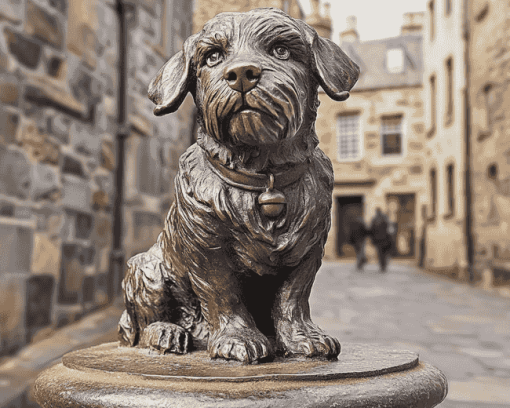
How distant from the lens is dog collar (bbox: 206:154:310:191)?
141 centimetres

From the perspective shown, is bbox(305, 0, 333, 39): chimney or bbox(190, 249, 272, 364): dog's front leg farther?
bbox(305, 0, 333, 39): chimney

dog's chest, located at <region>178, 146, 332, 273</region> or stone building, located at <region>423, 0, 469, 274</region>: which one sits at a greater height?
stone building, located at <region>423, 0, 469, 274</region>

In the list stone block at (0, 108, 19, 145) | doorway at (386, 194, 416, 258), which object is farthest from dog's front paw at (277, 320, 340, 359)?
doorway at (386, 194, 416, 258)

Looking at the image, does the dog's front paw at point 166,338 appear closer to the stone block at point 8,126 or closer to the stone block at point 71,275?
the stone block at point 8,126

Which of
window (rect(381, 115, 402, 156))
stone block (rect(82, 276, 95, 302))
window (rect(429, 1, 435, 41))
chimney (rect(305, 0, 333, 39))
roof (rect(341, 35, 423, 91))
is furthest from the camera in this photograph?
chimney (rect(305, 0, 333, 39))

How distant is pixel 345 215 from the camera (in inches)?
897

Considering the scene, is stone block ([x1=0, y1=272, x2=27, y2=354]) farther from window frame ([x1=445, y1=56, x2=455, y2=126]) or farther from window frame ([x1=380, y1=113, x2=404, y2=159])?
window frame ([x1=380, y1=113, x2=404, y2=159])

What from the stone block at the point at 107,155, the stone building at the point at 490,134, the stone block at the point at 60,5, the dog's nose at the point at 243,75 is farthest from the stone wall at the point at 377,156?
the dog's nose at the point at 243,75

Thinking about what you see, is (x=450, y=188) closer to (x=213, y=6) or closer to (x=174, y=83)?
(x=213, y=6)

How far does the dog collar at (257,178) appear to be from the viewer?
1413 mm

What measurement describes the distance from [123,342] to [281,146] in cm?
84

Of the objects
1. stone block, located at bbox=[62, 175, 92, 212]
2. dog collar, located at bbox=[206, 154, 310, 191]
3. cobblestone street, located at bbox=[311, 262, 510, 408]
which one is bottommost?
cobblestone street, located at bbox=[311, 262, 510, 408]

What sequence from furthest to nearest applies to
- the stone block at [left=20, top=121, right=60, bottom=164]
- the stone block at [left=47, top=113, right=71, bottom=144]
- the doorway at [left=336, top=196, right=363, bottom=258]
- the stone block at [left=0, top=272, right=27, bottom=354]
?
the doorway at [left=336, top=196, right=363, bottom=258]
the stone block at [left=47, top=113, right=71, bottom=144]
the stone block at [left=20, top=121, right=60, bottom=164]
the stone block at [left=0, top=272, right=27, bottom=354]

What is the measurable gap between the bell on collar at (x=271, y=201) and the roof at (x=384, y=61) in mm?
20606
